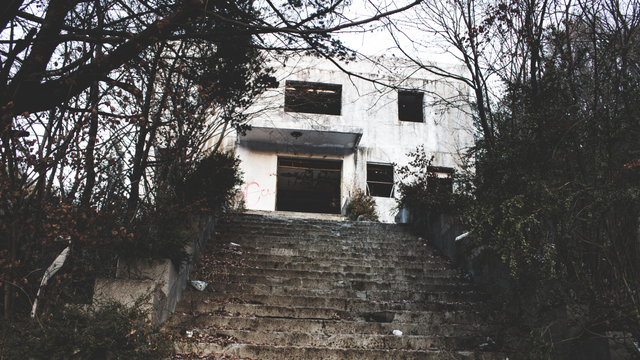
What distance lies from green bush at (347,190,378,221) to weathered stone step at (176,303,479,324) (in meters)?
7.38

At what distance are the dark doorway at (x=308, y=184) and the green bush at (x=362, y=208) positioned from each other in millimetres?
900

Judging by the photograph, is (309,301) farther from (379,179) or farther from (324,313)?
(379,179)

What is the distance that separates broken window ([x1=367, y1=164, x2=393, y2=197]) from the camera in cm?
Answer: 1597

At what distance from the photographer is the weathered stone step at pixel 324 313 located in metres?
5.91

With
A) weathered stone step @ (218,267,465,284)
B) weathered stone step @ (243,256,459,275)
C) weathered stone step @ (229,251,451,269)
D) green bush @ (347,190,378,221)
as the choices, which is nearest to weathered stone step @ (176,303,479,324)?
weathered stone step @ (218,267,465,284)

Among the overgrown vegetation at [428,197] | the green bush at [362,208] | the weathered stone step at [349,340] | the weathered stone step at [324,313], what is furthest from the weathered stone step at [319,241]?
the green bush at [362,208]

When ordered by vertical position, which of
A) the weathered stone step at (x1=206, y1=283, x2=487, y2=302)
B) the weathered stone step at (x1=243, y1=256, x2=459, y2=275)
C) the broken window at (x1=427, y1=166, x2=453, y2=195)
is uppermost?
the broken window at (x1=427, y1=166, x2=453, y2=195)

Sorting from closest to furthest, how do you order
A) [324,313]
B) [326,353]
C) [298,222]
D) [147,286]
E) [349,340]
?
[326,353] < [147,286] < [349,340] < [324,313] < [298,222]

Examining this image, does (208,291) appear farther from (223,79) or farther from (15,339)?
(223,79)

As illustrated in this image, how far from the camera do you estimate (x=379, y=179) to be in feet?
52.7

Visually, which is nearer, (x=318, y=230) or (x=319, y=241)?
(x=319, y=241)

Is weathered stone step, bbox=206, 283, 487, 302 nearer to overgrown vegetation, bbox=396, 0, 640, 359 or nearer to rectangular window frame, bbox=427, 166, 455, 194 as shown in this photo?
overgrown vegetation, bbox=396, 0, 640, 359

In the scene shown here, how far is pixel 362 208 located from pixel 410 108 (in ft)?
18.0

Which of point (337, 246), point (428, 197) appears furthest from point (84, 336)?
point (428, 197)
